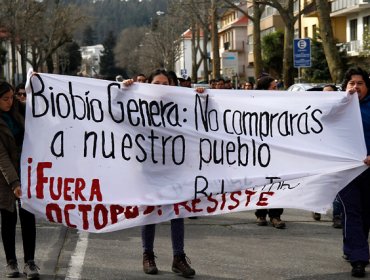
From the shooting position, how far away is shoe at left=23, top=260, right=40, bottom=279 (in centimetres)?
623

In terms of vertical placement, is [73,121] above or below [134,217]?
above

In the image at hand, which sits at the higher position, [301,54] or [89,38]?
[89,38]

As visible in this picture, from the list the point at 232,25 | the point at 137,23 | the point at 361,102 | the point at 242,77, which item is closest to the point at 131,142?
the point at 361,102

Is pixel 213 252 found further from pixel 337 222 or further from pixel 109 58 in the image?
pixel 109 58

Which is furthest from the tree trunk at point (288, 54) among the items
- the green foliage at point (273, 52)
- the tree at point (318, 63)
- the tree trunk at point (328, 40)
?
the green foliage at point (273, 52)

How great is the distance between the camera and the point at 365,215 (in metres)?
6.58

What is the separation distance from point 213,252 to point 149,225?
1217 millimetres

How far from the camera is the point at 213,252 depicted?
24.4 feet

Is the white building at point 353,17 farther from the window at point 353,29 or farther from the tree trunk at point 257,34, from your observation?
the tree trunk at point 257,34

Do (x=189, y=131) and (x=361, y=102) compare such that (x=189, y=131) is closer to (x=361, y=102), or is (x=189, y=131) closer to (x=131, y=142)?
(x=131, y=142)

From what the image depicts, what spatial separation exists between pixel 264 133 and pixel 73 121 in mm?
1724

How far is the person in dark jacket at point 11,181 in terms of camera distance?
6082 mm

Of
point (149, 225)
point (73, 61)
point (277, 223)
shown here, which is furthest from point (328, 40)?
point (73, 61)

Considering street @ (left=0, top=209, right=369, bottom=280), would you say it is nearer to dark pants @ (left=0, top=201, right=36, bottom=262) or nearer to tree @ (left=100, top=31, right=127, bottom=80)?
dark pants @ (left=0, top=201, right=36, bottom=262)
